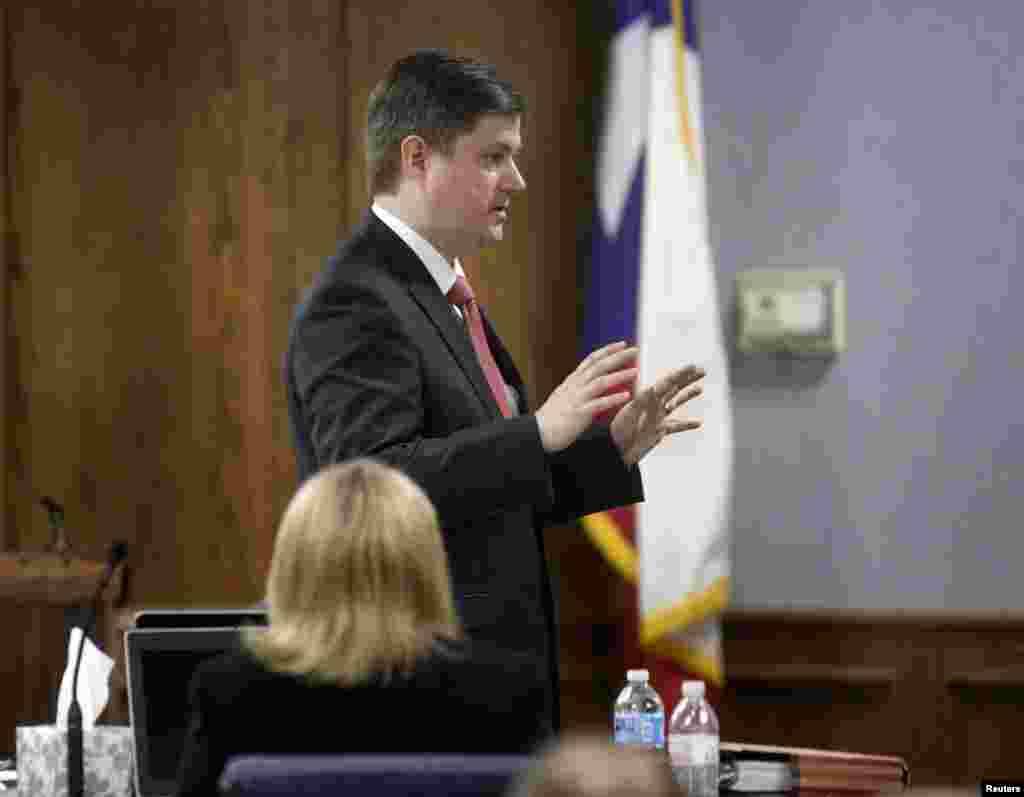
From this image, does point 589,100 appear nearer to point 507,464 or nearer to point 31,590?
point 31,590

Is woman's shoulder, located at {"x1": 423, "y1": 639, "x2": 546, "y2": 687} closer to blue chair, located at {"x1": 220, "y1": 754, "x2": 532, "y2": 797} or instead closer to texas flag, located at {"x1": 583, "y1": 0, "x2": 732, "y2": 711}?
blue chair, located at {"x1": 220, "y1": 754, "x2": 532, "y2": 797}

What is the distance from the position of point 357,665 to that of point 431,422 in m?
1.08

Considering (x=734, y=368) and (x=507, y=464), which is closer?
(x=507, y=464)

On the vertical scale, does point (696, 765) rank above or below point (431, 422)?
below

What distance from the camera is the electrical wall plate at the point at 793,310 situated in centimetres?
538

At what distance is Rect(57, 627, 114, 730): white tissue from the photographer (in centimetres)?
299

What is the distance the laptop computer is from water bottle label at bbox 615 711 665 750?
2.57 ft

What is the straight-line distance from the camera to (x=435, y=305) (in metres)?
3.17

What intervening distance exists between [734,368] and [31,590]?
2189 mm

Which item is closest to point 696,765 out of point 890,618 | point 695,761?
point 695,761

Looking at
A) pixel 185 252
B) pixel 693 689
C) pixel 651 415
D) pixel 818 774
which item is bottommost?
pixel 818 774

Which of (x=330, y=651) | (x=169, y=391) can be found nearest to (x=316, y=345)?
(x=330, y=651)

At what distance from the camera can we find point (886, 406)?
17.6ft

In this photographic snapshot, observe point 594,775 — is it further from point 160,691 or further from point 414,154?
point 414,154
